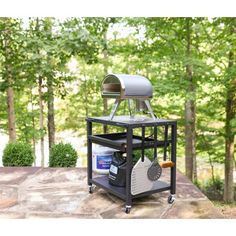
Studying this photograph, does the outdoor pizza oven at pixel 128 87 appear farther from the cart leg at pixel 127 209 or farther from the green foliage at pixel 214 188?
the green foliage at pixel 214 188

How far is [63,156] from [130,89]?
1927 millimetres

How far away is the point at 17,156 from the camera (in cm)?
378

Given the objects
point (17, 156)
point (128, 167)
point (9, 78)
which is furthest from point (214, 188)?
point (128, 167)

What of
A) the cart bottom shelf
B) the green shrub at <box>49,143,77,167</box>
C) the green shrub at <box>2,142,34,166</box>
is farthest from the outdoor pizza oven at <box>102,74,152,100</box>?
the green shrub at <box>2,142,34,166</box>

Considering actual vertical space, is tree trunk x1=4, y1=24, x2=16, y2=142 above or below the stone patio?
above

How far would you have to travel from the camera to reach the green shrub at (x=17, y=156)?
148 inches

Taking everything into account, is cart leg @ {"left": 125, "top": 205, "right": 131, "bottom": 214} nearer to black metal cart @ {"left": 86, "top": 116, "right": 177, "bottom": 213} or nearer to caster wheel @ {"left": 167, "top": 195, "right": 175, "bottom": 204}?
black metal cart @ {"left": 86, "top": 116, "right": 177, "bottom": 213}

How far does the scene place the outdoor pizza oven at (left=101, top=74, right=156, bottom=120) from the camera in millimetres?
2137

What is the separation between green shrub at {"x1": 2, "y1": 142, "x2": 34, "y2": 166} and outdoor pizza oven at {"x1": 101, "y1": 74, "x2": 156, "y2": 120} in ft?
6.22

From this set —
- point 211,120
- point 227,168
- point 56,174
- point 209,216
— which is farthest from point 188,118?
point 209,216

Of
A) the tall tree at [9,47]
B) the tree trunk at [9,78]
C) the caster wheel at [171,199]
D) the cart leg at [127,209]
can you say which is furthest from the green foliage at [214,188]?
the cart leg at [127,209]

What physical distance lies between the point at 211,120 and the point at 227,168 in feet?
3.51
